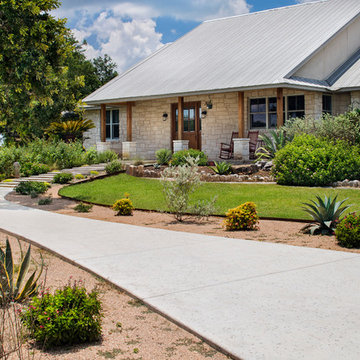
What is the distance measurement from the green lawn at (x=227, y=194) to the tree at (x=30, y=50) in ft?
11.2

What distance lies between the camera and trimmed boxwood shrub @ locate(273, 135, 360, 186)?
49.3ft

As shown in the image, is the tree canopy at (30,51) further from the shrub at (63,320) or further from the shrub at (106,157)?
the shrub at (63,320)

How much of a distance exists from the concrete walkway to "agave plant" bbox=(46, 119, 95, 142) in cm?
1938

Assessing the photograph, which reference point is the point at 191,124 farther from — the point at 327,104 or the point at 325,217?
the point at 325,217

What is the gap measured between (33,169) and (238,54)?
34.6 ft

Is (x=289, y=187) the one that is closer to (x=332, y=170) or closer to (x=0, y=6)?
(x=332, y=170)

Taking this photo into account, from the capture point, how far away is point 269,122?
883 inches

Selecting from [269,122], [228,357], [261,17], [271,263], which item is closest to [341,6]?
[261,17]

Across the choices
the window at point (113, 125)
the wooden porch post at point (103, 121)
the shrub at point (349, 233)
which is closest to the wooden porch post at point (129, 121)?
the wooden porch post at point (103, 121)

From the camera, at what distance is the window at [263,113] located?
881 inches

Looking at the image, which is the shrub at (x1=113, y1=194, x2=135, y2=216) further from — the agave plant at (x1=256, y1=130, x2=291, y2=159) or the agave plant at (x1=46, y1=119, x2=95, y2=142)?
the agave plant at (x1=46, y1=119, x2=95, y2=142)

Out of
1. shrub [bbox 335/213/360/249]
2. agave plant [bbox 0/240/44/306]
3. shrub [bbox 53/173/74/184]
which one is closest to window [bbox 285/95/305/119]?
shrub [bbox 53/173/74/184]

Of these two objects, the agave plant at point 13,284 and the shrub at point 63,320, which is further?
the agave plant at point 13,284

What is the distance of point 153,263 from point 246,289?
167 cm
